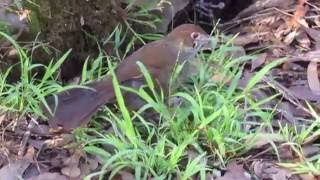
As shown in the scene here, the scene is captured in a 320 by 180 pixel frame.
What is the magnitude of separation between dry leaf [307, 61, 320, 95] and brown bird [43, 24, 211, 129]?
562 mm

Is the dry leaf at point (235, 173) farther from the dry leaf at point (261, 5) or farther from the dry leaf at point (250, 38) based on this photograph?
the dry leaf at point (261, 5)

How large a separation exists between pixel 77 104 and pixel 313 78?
3.98 feet

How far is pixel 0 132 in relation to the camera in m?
3.54

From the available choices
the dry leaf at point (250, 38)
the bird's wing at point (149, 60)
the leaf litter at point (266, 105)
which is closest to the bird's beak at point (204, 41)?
the bird's wing at point (149, 60)

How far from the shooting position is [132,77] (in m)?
3.53

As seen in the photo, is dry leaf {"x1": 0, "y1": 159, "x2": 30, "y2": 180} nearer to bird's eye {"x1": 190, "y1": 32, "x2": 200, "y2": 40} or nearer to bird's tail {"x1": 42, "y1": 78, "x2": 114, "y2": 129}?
bird's tail {"x1": 42, "y1": 78, "x2": 114, "y2": 129}

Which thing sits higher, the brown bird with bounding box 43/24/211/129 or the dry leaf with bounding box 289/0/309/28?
the brown bird with bounding box 43/24/211/129

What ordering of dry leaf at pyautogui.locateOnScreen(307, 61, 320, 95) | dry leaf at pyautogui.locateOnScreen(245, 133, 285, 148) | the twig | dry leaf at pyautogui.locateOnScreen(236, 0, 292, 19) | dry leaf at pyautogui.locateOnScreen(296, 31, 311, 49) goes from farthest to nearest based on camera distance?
dry leaf at pyautogui.locateOnScreen(236, 0, 292, 19), dry leaf at pyautogui.locateOnScreen(296, 31, 311, 49), dry leaf at pyautogui.locateOnScreen(307, 61, 320, 95), the twig, dry leaf at pyautogui.locateOnScreen(245, 133, 285, 148)

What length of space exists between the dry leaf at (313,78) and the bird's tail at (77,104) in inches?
39.7

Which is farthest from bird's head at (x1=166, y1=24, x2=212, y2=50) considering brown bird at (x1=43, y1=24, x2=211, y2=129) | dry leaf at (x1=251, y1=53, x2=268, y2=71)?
dry leaf at (x1=251, y1=53, x2=268, y2=71)

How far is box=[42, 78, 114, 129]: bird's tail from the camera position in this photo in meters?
3.37

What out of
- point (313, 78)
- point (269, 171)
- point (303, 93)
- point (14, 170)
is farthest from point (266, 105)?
point (14, 170)

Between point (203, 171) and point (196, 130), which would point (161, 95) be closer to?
point (196, 130)

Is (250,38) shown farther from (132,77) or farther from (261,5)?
(132,77)
